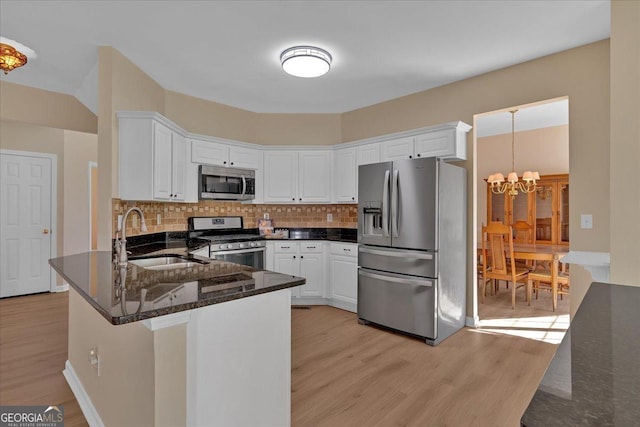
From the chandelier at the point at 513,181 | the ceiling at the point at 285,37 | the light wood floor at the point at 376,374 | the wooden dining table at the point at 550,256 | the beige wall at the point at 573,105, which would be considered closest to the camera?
the light wood floor at the point at 376,374

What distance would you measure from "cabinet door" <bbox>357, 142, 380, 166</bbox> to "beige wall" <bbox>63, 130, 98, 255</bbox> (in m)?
4.44

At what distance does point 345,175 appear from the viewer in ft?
15.3

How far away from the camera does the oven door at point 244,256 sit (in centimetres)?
398

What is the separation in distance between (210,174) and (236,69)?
134cm

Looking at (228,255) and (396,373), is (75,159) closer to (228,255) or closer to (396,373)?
(228,255)

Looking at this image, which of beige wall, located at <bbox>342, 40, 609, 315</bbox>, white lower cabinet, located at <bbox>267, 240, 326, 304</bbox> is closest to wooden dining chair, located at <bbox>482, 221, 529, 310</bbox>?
beige wall, located at <bbox>342, 40, 609, 315</bbox>

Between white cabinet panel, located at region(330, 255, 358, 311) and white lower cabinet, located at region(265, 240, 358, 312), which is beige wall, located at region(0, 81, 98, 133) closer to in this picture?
white lower cabinet, located at region(265, 240, 358, 312)

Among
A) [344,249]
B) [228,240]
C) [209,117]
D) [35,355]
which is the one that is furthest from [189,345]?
[209,117]

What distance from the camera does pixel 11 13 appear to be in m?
2.58

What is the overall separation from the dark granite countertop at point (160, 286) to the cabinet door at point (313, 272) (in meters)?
2.46

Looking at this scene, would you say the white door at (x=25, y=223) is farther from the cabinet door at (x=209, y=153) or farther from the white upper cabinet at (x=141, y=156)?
the white upper cabinet at (x=141, y=156)

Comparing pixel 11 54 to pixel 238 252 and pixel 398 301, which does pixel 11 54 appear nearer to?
pixel 238 252

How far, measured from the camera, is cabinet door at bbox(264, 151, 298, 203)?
4.83 meters

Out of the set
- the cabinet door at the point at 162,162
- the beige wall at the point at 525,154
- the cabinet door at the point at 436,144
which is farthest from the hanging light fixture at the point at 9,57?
the beige wall at the point at 525,154
